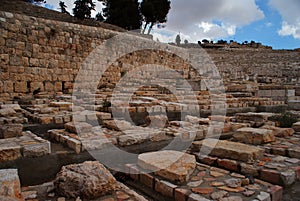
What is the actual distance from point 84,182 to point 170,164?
0.95 m

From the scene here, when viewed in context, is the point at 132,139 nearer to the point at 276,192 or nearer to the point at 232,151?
the point at 232,151

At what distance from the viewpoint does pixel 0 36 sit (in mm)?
7879

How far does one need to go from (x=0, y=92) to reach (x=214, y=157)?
7.25 m

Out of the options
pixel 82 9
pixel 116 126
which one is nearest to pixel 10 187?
pixel 116 126

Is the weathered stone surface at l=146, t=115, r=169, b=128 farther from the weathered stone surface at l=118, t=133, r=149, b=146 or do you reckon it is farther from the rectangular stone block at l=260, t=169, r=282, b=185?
the rectangular stone block at l=260, t=169, r=282, b=185

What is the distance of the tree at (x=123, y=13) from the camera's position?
81.8 feet

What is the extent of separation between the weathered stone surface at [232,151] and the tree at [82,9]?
56.7 ft

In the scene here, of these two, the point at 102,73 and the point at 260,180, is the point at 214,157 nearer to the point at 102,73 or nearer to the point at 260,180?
the point at 260,180

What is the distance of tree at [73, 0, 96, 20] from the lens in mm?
18172

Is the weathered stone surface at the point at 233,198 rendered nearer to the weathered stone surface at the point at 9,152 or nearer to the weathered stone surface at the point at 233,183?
the weathered stone surface at the point at 233,183

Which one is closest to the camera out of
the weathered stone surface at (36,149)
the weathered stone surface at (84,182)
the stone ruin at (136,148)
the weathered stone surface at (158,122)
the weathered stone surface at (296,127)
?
the weathered stone surface at (84,182)

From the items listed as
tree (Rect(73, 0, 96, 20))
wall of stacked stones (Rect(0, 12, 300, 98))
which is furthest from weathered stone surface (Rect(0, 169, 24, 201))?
tree (Rect(73, 0, 96, 20))

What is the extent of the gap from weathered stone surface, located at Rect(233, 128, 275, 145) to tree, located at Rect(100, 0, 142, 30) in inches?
909

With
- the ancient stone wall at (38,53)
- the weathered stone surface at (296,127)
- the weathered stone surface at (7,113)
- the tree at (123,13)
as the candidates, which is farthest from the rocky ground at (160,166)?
the tree at (123,13)
